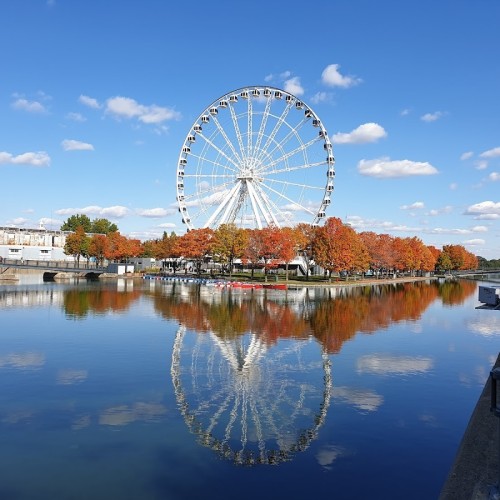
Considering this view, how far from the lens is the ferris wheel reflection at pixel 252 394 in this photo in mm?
15258

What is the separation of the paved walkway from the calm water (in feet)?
6.19

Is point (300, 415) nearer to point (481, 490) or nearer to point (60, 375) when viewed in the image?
point (481, 490)

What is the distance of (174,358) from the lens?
2659 cm

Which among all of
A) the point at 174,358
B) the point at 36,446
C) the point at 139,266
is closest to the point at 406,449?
the point at 36,446

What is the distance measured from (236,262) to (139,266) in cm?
3321

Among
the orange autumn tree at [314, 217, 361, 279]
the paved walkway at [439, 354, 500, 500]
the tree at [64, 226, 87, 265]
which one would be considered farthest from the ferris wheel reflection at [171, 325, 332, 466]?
the tree at [64, 226, 87, 265]

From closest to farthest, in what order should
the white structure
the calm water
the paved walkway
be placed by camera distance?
the paved walkway
the calm water
the white structure

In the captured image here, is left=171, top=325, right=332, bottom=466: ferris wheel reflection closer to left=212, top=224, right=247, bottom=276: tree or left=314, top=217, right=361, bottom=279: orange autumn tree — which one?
left=314, top=217, right=361, bottom=279: orange autumn tree

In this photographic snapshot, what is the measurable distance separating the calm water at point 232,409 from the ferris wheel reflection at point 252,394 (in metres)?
0.08

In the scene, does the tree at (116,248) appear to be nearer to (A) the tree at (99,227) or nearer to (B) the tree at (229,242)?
(B) the tree at (229,242)

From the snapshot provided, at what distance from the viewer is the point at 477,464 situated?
10.8 m

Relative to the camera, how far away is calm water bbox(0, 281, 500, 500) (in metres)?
13.0

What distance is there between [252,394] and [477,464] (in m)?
10.4

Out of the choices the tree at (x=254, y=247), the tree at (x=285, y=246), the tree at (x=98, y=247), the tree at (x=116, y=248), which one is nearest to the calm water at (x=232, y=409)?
the tree at (x=285, y=246)
